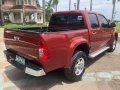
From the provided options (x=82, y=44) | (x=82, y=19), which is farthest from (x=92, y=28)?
(x=82, y=44)

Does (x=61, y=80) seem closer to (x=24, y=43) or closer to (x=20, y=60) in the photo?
(x=20, y=60)

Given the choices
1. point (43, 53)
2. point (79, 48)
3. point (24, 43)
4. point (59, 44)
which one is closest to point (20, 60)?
point (24, 43)

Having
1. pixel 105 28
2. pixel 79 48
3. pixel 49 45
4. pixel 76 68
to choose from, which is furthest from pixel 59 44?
pixel 105 28

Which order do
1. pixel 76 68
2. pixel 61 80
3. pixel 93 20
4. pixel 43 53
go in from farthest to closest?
pixel 93 20 < pixel 61 80 < pixel 76 68 < pixel 43 53

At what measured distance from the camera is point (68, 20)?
669cm

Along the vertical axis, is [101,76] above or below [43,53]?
below

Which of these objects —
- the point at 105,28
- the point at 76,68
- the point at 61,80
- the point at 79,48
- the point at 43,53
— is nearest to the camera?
the point at 43,53

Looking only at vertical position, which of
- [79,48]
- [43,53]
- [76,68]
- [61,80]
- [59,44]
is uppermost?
[59,44]

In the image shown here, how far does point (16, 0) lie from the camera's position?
4006 cm

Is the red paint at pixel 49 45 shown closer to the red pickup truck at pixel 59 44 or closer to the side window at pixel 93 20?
the red pickup truck at pixel 59 44

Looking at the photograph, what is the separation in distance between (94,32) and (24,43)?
2.69 m

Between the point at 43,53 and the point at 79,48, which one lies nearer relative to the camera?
the point at 43,53

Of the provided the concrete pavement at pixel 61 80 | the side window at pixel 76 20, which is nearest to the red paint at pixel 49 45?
the side window at pixel 76 20

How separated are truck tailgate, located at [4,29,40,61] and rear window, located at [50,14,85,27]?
2.11 metres
